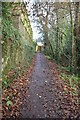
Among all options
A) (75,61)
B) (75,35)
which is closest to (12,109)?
(75,61)

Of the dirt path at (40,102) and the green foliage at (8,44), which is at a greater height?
the green foliage at (8,44)

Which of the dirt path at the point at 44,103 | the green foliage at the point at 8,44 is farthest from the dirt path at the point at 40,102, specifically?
the green foliage at the point at 8,44

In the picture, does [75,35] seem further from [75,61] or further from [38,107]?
[38,107]

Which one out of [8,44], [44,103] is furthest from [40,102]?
[8,44]

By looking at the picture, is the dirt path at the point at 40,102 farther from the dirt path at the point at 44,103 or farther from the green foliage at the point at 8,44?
the green foliage at the point at 8,44

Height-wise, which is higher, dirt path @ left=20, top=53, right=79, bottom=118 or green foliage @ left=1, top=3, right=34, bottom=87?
green foliage @ left=1, top=3, right=34, bottom=87

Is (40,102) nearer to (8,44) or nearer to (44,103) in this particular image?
(44,103)

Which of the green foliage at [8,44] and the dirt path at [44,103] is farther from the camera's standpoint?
the green foliage at [8,44]

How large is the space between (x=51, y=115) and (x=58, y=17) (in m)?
7.36

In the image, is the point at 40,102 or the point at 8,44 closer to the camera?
the point at 40,102

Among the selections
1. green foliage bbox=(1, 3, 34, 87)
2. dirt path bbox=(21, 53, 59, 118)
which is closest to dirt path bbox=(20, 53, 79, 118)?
dirt path bbox=(21, 53, 59, 118)

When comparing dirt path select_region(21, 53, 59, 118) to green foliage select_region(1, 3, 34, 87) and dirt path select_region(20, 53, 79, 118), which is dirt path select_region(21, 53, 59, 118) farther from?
green foliage select_region(1, 3, 34, 87)

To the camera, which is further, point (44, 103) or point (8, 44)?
point (8, 44)

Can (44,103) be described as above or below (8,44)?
below
